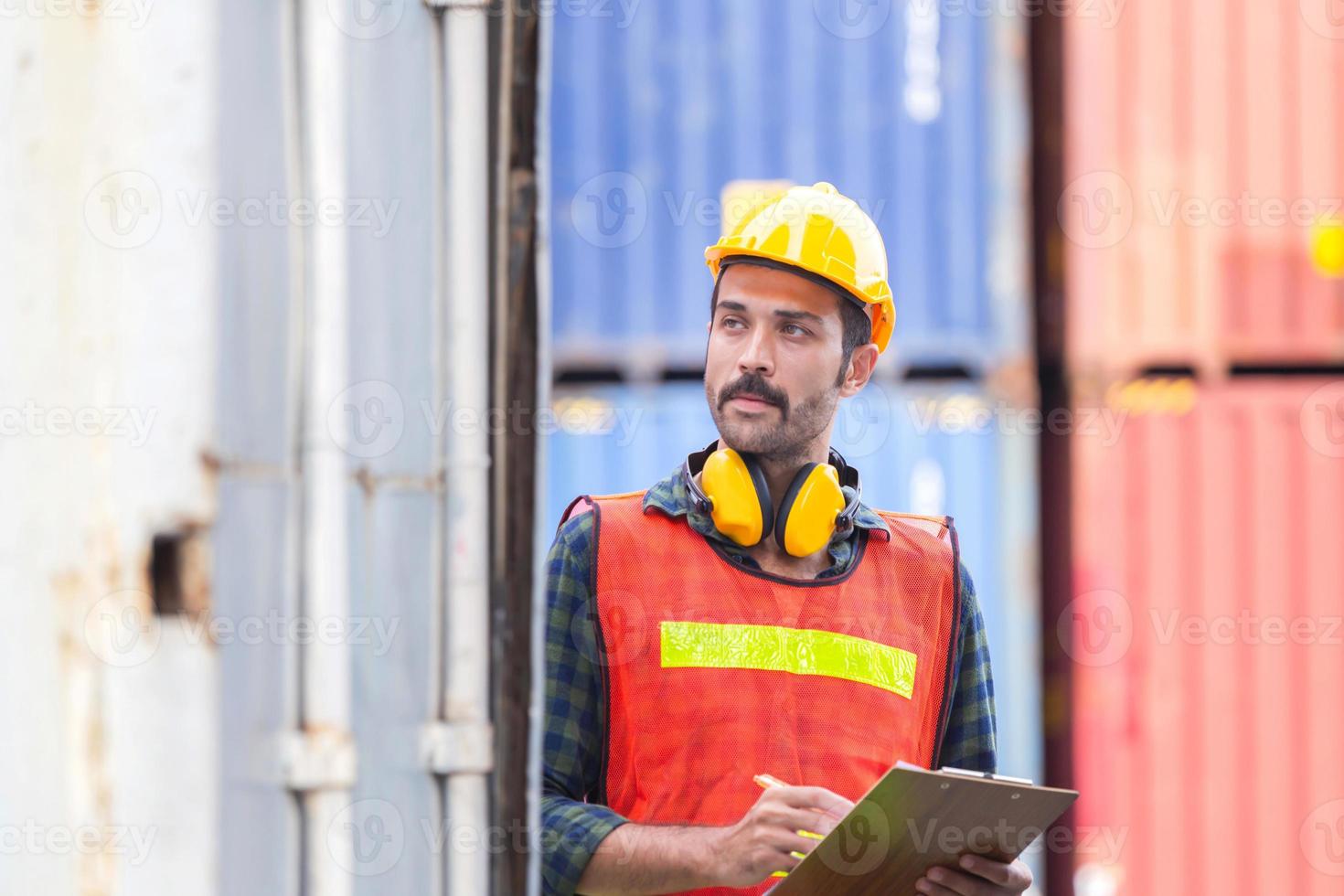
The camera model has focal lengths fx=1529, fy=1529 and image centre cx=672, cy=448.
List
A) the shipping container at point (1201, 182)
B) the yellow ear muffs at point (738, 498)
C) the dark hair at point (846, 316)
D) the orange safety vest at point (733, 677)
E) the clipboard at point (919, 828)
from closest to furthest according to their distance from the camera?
the clipboard at point (919, 828) < the orange safety vest at point (733, 677) < the yellow ear muffs at point (738, 498) < the dark hair at point (846, 316) < the shipping container at point (1201, 182)

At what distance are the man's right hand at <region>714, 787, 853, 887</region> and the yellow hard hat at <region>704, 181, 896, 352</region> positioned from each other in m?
0.98

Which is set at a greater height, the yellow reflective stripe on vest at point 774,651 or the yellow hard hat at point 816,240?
the yellow hard hat at point 816,240

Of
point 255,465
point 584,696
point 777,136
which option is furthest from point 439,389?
point 777,136

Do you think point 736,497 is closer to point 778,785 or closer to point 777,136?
point 778,785

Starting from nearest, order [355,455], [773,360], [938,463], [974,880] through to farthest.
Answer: [355,455]
[974,880]
[773,360]
[938,463]

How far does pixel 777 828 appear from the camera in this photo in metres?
2.42

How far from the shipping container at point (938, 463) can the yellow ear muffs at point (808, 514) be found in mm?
4775

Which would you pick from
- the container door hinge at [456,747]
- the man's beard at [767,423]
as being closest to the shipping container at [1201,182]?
the man's beard at [767,423]

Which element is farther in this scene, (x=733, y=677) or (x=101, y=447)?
(x=733, y=677)

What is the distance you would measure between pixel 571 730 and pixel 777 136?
5.58m

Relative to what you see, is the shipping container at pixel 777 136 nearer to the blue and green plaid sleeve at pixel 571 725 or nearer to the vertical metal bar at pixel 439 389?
the blue and green plaid sleeve at pixel 571 725

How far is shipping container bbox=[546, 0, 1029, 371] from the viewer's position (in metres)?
7.78

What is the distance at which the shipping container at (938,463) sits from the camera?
760 cm

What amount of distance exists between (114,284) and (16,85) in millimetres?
239
